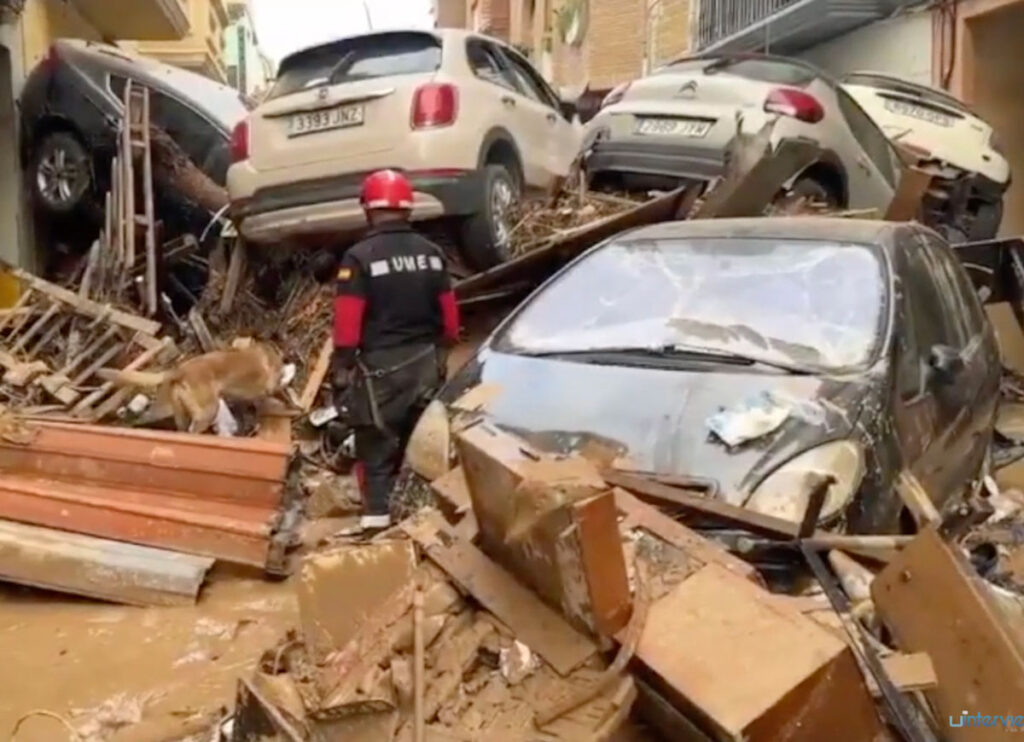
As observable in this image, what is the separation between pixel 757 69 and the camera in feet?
32.9

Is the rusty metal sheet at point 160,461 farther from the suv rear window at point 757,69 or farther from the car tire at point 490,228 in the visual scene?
the suv rear window at point 757,69

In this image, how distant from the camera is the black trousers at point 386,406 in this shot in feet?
20.1

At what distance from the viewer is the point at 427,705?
10.1ft

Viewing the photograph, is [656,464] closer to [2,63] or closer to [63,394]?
[63,394]

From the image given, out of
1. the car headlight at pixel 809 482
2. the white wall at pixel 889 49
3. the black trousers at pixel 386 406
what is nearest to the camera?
the car headlight at pixel 809 482

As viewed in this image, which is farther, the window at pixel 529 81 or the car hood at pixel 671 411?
the window at pixel 529 81

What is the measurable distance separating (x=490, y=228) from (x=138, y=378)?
2494 millimetres

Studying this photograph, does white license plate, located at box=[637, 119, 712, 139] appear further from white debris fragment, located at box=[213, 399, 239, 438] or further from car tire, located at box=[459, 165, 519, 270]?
white debris fragment, located at box=[213, 399, 239, 438]

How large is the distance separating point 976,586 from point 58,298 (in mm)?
7184

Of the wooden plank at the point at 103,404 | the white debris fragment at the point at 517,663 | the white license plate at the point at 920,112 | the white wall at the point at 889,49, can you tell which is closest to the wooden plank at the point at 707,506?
the white debris fragment at the point at 517,663

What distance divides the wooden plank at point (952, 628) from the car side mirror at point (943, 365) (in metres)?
1.68

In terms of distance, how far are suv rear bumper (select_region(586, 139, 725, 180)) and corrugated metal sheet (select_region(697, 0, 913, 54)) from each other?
5.28 m

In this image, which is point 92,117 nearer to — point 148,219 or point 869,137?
point 148,219

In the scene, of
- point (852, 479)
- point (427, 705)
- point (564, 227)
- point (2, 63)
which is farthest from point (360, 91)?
point (427, 705)
